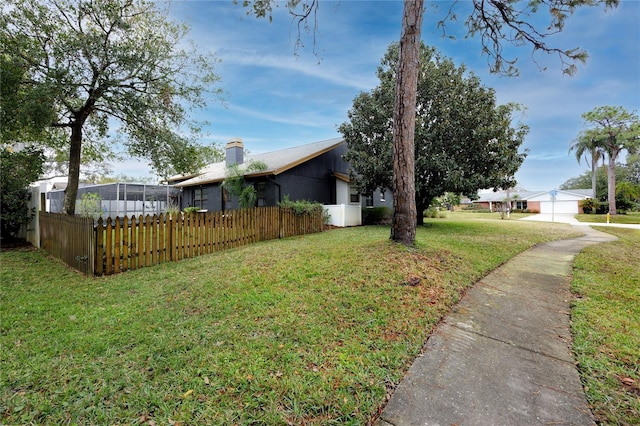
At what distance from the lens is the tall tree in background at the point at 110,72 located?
678cm

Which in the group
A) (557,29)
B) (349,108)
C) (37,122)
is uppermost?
(349,108)

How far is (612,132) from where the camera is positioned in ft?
78.5

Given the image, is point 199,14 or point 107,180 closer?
point 199,14

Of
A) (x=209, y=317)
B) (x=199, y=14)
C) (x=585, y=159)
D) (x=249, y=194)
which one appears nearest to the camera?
(x=209, y=317)

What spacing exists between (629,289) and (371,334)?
4.58 metres

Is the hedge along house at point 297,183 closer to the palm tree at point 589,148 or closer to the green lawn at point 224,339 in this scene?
the green lawn at point 224,339

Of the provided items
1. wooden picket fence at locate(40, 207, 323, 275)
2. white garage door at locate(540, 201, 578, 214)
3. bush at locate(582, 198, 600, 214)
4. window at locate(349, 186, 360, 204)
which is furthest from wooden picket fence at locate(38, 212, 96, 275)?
white garage door at locate(540, 201, 578, 214)

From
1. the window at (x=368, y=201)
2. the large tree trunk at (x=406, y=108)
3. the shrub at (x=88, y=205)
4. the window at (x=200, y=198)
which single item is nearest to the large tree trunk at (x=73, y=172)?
the shrub at (x=88, y=205)

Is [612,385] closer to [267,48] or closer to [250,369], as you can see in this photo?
[250,369]

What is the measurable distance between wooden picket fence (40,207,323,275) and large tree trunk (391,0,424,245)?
16.5 ft

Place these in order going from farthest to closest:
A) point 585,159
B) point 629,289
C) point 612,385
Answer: point 585,159 < point 629,289 < point 612,385

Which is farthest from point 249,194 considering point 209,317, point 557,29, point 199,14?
point 557,29

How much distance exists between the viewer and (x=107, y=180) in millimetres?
36562

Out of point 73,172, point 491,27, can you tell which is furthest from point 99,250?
point 491,27
